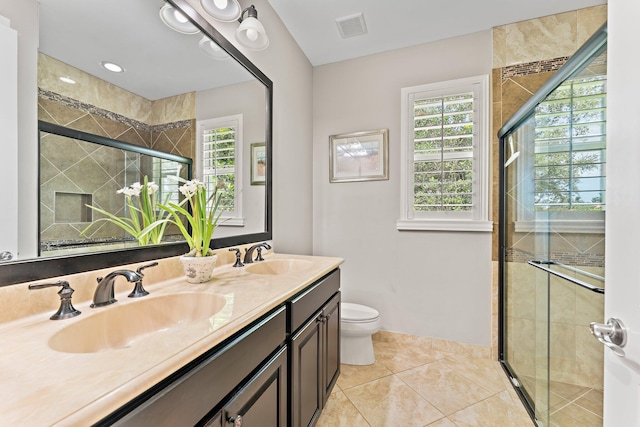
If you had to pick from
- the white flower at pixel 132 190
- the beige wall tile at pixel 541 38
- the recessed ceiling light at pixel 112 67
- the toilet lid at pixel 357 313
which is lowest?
the toilet lid at pixel 357 313

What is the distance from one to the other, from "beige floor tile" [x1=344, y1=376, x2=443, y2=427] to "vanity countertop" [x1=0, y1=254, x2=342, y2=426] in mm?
1207

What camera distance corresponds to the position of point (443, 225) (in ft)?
7.72

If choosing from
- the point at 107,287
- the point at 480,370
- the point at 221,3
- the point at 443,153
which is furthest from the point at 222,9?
the point at 480,370

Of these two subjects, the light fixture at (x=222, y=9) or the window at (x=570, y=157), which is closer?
the window at (x=570, y=157)

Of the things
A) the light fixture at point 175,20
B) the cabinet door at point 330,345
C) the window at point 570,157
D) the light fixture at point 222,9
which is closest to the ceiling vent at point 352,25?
the light fixture at point 222,9

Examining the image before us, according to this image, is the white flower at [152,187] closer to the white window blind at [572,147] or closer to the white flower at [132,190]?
the white flower at [132,190]

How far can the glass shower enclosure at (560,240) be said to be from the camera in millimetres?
1219

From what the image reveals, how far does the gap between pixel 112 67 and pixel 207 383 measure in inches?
45.3

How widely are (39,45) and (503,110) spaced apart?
2.67m

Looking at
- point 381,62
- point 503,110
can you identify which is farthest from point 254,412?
point 381,62

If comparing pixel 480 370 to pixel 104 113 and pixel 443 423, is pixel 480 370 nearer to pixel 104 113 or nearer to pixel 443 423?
pixel 443 423

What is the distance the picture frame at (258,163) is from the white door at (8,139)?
3.76 ft

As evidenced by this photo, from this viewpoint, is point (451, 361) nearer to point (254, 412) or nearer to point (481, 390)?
point (481, 390)

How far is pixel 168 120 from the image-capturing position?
1272 millimetres
